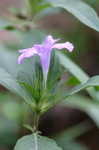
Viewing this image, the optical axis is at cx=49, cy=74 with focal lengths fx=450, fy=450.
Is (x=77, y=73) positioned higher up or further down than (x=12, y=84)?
higher up

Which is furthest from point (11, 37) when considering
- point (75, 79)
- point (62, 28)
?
point (75, 79)

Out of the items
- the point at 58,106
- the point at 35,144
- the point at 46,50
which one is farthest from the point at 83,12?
the point at 58,106

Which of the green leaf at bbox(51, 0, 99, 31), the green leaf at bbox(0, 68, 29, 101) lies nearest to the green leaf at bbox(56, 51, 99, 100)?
the green leaf at bbox(51, 0, 99, 31)

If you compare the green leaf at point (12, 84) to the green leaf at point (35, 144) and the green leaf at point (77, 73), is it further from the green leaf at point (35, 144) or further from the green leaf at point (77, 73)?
the green leaf at point (77, 73)

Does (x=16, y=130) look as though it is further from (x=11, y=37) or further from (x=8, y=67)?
(x=11, y=37)

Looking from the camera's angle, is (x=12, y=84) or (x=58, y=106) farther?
(x=58, y=106)

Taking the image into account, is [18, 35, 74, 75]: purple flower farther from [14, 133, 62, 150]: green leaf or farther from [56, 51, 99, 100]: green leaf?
[56, 51, 99, 100]: green leaf

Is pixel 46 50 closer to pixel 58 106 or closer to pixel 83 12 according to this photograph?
pixel 83 12
